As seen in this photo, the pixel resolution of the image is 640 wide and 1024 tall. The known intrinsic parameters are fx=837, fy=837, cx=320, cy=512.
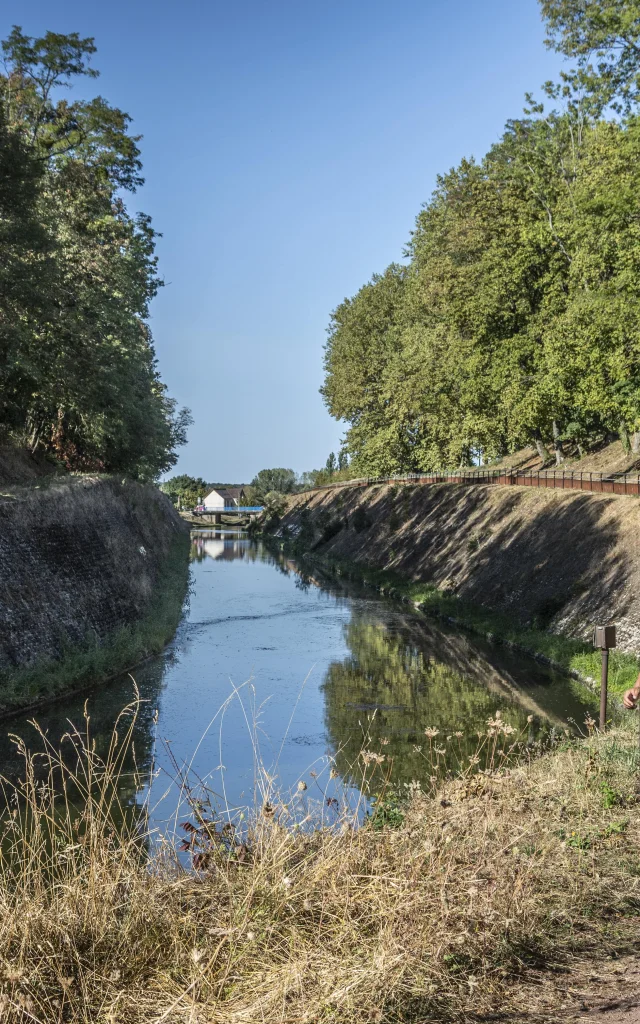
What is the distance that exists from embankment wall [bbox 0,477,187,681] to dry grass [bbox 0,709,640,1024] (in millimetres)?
14025

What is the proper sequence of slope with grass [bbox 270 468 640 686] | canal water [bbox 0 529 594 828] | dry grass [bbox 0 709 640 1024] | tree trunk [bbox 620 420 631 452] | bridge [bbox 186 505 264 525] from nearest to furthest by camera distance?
1. dry grass [bbox 0 709 640 1024]
2. canal water [bbox 0 529 594 828]
3. slope with grass [bbox 270 468 640 686]
4. tree trunk [bbox 620 420 631 452]
5. bridge [bbox 186 505 264 525]

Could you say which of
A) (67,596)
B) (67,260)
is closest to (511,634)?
(67,596)

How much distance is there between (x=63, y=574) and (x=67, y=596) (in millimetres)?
770

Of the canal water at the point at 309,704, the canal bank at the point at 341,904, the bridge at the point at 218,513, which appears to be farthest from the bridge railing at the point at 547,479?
the bridge at the point at 218,513

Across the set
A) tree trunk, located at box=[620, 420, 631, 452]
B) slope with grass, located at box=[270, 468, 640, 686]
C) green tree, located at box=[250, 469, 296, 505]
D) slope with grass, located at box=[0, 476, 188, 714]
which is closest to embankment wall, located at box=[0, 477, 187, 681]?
slope with grass, located at box=[0, 476, 188, 714]

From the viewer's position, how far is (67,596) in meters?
23.0

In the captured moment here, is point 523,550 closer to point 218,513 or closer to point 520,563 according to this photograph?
point 520,563

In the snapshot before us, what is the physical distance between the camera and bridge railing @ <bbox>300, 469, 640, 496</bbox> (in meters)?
31.6

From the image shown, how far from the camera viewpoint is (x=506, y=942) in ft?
18.8

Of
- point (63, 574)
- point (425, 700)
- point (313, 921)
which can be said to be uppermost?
point (63, 574)

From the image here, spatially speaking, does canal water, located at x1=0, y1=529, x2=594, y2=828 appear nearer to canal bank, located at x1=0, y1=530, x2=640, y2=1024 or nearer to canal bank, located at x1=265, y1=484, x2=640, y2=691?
canal bank, located at x1=0, y1=530, x2=640, y2=1024

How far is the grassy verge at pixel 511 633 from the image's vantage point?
2072 centimetres

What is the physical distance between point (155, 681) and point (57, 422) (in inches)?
639

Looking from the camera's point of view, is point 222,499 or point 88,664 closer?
point 88,664
